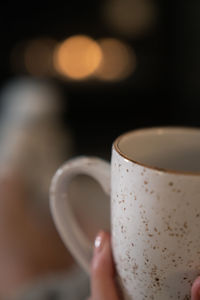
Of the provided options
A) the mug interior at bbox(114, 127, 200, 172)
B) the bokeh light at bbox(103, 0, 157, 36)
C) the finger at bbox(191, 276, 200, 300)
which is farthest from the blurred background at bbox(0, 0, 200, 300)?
the finger at bbox(191, 276, 200, 300)

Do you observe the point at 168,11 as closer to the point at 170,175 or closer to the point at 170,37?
the point at 170,37

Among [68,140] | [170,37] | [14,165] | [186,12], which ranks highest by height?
[186,12]

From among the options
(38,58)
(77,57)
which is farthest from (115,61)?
(38,58)

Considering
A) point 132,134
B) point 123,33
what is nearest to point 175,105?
point 123,33

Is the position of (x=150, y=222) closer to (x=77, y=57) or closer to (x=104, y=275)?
(x=104, y=275)

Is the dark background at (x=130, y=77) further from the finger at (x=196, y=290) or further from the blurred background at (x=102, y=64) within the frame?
the finger at (x=196, y=290)

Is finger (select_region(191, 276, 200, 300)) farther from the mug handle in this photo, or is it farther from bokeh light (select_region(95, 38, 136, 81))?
bokeh light (select_region(95, 38, 136, 81))
